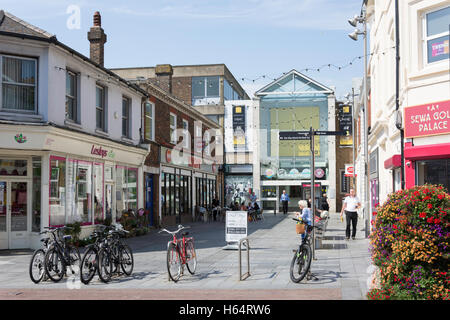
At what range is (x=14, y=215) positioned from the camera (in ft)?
53.0

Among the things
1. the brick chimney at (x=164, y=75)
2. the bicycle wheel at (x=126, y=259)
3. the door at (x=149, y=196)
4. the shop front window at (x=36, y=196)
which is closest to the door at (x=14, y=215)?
the shop front window at (x=36, y=196)

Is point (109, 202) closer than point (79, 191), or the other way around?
point (79, 191)

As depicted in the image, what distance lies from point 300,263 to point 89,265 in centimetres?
409

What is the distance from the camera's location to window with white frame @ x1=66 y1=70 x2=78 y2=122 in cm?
1752

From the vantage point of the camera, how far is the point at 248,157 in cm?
4388

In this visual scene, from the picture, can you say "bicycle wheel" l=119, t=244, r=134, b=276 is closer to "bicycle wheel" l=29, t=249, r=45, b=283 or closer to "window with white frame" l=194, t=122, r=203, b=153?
"bicycle wheel" l=29, t=249, r=45, b=283

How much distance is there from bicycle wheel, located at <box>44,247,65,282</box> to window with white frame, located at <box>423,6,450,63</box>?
31.3 feet

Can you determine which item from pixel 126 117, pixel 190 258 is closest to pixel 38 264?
pixel 190 258

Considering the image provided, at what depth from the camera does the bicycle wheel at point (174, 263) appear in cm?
1051

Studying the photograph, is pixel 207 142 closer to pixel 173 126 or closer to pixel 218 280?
pixel 173 126

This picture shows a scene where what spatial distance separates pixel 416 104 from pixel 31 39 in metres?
10.9

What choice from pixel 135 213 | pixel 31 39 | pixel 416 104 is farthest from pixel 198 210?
pixel 416 104

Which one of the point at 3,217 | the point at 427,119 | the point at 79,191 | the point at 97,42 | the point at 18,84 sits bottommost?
the point at 3,217

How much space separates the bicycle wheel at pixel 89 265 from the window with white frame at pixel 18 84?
7.17 metres
